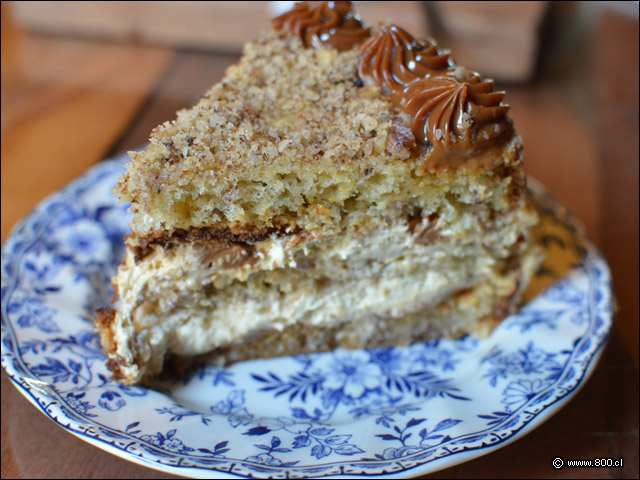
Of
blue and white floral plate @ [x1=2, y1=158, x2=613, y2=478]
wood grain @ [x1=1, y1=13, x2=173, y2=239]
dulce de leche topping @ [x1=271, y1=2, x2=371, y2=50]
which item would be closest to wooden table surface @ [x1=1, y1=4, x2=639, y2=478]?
wood grain @ [x1=1, y1=13, x2=173, y2=239]

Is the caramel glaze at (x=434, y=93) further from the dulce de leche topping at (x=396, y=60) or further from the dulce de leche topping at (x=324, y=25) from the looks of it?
the dulce de leche topping at (x=324, y=25)

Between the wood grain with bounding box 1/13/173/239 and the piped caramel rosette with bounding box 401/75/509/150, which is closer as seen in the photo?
the piped caramel rosette with bounding box 401/75/509/150

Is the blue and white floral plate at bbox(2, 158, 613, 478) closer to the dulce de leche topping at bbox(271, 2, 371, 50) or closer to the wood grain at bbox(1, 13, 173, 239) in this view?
the wood grain at bbox(1, 13, 173, 239)

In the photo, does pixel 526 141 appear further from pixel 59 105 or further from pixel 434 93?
pixel 59 105

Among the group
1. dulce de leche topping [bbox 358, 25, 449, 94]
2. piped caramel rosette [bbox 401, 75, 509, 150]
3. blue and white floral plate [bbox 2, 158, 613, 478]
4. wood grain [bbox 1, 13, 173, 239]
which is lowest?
blue and white floral plate [bbox 2, 158, 613, 478]

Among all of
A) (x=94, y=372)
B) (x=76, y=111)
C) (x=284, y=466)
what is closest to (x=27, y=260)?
(x=94, y=372)

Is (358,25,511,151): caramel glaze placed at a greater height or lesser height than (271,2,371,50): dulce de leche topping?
lesser

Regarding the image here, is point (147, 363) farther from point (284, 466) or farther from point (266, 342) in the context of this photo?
point (284, 466)
